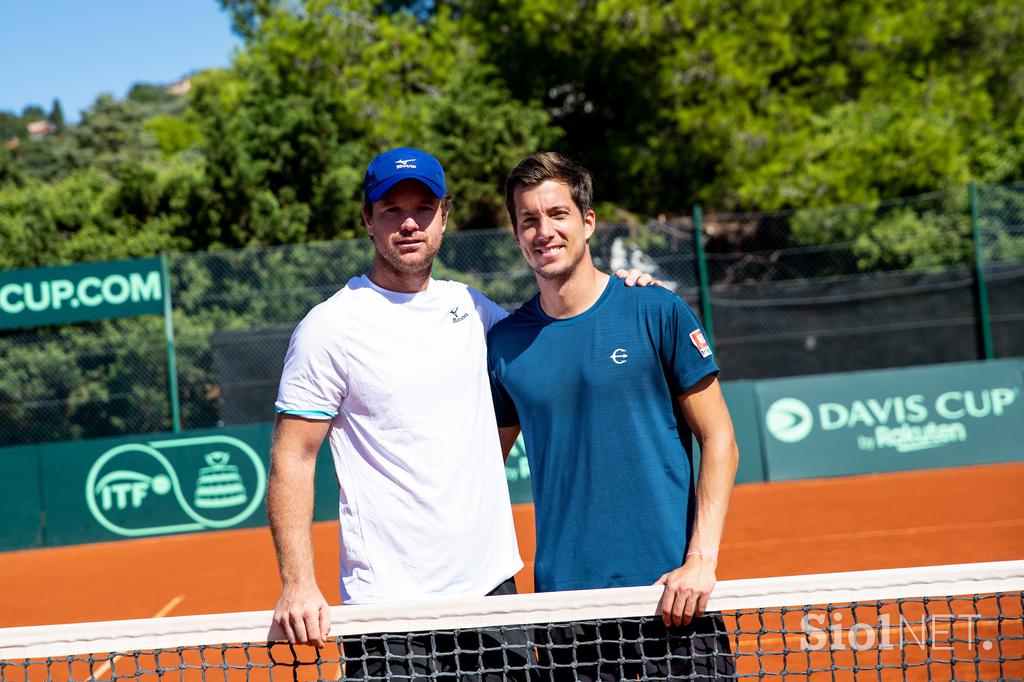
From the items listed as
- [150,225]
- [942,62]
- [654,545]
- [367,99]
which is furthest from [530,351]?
[942,62]

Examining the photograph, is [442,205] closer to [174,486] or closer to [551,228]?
[551,228]

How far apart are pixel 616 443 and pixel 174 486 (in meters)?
10.3

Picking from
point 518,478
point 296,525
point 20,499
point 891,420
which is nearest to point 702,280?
point 891,420

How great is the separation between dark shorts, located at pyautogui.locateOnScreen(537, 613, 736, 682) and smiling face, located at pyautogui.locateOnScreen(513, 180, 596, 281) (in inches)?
40.1

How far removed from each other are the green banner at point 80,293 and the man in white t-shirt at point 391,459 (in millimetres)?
10518

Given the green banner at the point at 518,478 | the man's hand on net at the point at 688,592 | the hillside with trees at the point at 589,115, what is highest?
the hillside with trees at the point at 589,115

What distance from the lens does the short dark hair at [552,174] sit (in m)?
2.93

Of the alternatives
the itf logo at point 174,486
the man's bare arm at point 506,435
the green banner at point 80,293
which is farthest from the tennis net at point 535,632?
the green banner at point 80,293

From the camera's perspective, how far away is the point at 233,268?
42.5ft

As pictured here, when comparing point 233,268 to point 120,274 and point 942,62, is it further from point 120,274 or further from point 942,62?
point 942,62

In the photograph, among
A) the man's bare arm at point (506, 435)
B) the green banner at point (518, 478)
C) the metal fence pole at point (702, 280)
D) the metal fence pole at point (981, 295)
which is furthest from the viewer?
the metal fence pole at point (981, 295)

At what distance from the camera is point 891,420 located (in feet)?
41.8

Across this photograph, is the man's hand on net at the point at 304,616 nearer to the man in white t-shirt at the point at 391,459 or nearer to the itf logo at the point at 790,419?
the man in white t-shirt at the point at 391,459

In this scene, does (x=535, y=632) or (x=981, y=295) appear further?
(x=981, y=295)
